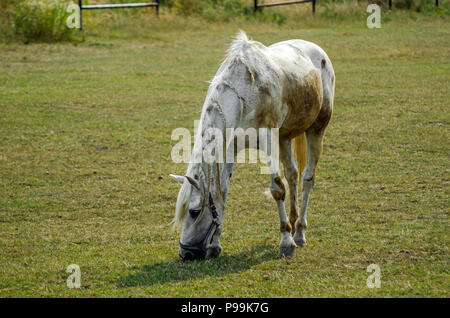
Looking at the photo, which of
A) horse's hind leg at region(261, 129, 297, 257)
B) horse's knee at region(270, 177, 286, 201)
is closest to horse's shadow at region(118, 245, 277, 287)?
horse's hind leg at region(261, 129, 297, 257)

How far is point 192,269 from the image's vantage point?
16.7 ft

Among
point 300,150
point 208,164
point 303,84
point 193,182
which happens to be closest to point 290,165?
point 300,150

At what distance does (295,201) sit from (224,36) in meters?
15.2

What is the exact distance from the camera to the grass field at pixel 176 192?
4.96 metres

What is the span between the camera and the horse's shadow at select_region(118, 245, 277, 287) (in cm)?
493

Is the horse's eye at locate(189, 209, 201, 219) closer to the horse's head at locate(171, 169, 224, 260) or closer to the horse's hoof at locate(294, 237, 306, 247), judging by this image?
the horse's head at locate(171, 169, 224, 260)

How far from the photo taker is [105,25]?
21.3 m

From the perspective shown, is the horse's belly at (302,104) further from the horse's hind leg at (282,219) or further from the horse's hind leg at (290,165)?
the horse's hind leg at (282,219)

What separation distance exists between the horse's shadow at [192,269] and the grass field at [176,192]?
0.02 m

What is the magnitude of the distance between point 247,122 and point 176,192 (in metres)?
2.61

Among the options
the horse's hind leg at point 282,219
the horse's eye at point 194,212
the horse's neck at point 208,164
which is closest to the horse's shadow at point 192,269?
the horse's hind leg at point 282,219

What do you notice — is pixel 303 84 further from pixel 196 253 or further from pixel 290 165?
pixel 196 253

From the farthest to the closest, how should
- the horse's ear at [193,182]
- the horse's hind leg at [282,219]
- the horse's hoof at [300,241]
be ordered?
the horse's hoof at [300,241], the horse's hind leg at [282,219], the horse's ear at [193,182]

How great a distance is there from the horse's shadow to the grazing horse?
0.33 feet
